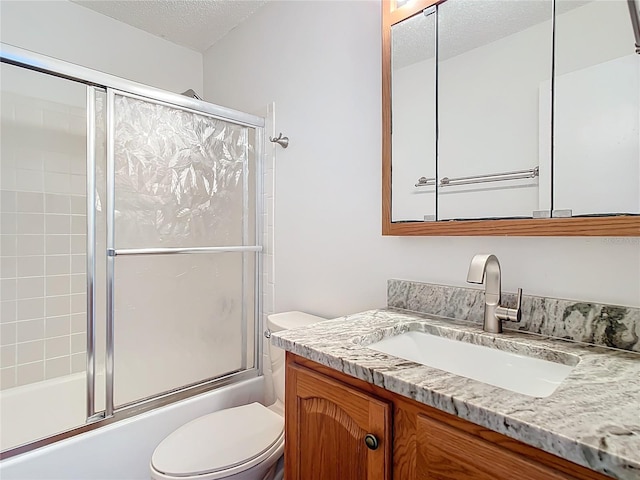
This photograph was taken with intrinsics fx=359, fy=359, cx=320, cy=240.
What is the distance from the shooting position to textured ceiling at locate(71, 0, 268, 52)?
6.43ft

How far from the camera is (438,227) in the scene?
118cm

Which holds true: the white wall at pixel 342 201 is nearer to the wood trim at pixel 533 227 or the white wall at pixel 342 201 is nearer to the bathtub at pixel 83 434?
the wood trim at pixel 533 227

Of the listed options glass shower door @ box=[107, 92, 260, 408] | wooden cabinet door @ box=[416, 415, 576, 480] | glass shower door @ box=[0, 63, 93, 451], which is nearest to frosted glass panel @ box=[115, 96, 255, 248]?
glass shower door @ box=[107, 92, 260, 408]

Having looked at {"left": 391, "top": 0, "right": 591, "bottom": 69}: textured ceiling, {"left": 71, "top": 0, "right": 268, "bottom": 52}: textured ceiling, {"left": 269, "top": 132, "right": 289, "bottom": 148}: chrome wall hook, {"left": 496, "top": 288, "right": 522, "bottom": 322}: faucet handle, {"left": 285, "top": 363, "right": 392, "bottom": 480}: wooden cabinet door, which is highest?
{"left": 71, "top": 0, "right": 268, "bottom": 52}: textured ceiling

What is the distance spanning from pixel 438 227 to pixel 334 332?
0.49 metres

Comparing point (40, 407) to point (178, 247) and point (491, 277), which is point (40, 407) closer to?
point (178, 247)

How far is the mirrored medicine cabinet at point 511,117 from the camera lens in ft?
2.87

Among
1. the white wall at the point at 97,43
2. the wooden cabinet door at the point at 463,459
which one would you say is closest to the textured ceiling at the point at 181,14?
the white wall at the point at 97,43

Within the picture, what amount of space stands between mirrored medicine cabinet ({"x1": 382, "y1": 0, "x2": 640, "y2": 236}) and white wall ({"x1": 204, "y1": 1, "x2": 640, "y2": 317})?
9 centimetres

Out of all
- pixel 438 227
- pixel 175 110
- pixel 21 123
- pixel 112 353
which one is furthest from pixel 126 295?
pixel 438 227

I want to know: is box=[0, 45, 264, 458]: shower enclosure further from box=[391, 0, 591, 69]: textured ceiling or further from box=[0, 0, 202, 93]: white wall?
box=[391, 0, 591, 69]: textured ceiling

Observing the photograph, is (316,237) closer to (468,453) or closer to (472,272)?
(472,272)

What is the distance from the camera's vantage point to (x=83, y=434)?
1358 millimetres

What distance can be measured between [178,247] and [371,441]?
50.1 inches
